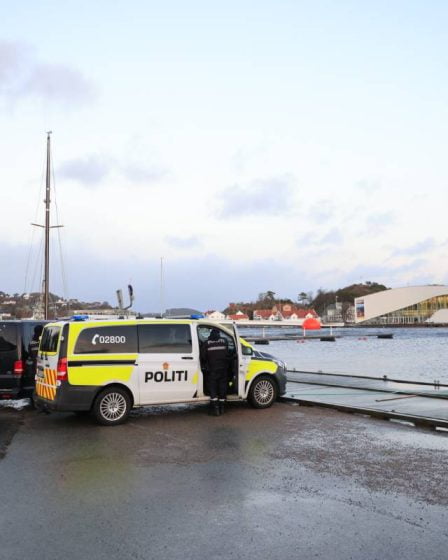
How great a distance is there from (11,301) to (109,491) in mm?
52040

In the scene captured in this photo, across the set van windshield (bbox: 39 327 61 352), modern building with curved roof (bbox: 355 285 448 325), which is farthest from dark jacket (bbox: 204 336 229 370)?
modern building with curved roof (bbox: 355 285 448 325)

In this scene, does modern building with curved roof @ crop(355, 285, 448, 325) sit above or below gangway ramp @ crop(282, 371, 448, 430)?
above

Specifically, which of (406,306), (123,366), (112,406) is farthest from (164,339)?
(406,306)

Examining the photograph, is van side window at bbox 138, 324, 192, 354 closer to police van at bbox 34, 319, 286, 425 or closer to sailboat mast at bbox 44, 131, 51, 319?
police van at bbox 34, 319, 286, 425

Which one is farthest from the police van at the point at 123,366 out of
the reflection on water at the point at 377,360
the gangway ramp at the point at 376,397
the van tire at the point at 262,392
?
the reflection on water at the point at 377,360

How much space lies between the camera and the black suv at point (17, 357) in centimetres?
1299

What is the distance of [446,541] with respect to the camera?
498 centimetres

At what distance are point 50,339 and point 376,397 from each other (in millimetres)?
7786

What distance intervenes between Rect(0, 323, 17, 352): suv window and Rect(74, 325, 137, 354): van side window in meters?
2.99

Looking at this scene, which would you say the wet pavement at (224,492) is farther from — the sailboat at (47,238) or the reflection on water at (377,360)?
the sailboat at (47,238)

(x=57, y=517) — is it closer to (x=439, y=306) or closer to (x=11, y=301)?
(x=11, y=301)

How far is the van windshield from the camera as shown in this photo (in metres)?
11.2

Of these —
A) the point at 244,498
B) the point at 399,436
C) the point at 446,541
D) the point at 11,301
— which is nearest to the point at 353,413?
the point at 399,436

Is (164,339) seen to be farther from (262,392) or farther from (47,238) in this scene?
(47,238)
